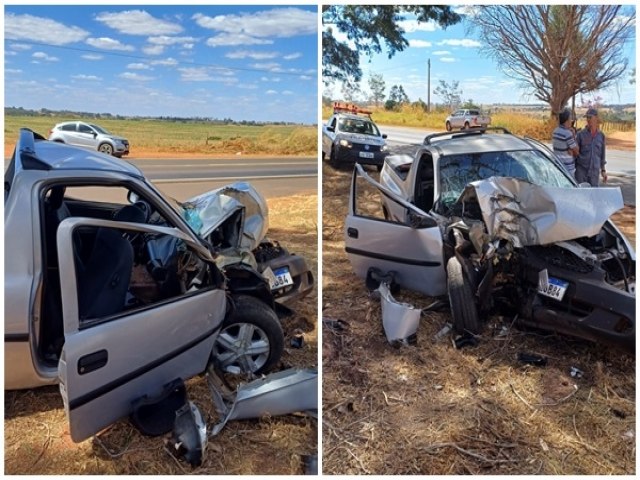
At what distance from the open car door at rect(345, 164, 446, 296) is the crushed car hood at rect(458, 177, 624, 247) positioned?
0.52 meters

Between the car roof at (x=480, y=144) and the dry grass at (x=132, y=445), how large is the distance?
322 centimetres

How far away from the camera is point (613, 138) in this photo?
13266 millimetres

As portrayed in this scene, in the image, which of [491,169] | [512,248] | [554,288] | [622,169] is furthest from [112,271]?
[622,169]

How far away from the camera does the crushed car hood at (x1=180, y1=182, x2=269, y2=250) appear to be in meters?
4.08

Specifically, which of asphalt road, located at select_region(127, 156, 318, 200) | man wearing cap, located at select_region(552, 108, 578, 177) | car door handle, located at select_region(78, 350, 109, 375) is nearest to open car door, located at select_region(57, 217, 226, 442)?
car door handle, located at select_region(78, 350, 109, 375)

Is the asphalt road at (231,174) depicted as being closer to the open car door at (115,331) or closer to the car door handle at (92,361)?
the open car door at (115,331)

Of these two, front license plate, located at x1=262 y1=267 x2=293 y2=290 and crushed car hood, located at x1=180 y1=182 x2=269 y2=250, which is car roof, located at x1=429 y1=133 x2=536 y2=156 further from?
front license plate, located at x1=262 y1=267 x2=293 y2=290

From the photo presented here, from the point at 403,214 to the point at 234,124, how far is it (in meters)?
24.0

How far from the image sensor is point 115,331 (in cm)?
255

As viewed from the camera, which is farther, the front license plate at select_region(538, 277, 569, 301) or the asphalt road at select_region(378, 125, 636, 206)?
the asphalt road at select_region(378, 125, 636, 206)

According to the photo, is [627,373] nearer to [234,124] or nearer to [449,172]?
[449,172]

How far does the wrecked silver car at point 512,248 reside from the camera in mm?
3576

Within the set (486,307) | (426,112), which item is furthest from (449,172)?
(426,112)

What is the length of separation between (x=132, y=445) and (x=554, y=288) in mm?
2838
